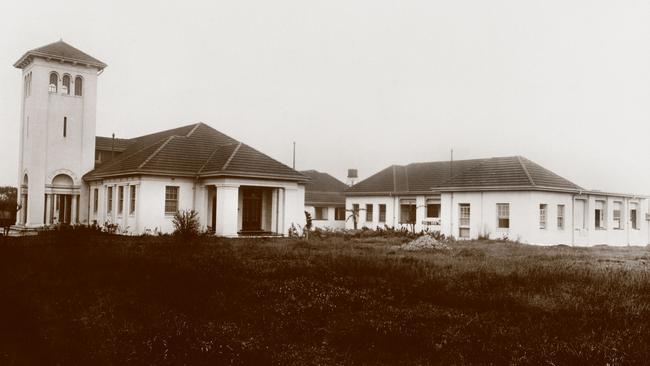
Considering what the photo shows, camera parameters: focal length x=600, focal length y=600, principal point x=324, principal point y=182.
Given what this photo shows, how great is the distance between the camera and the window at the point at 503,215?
32844mm

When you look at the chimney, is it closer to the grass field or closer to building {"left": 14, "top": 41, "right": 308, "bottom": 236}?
building {"left": 14, "top": 41, "right": 308, "bottom": 236}

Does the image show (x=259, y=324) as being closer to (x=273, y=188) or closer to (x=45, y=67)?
(x=273, y=188)

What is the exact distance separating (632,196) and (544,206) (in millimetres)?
8497

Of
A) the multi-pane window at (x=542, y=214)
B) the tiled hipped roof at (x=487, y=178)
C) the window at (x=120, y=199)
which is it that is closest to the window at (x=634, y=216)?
the tiled hipped roof at (x=487, y=178)

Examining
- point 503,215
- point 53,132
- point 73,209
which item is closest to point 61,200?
point 73,209

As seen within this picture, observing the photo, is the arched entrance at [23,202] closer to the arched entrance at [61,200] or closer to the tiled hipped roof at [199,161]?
the arched entrance at [61,200]

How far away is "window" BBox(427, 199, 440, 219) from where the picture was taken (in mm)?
41844

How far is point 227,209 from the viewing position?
29.3 m

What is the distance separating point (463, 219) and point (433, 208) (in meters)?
6.93

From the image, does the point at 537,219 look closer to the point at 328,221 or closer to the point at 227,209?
the point at 227,209

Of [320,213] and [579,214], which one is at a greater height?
[579,214]

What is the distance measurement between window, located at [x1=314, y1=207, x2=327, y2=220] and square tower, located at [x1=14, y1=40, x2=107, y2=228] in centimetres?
2246

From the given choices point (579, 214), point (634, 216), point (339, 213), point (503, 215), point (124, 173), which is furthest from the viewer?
point (339, 213)

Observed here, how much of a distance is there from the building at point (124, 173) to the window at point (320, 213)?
61.9 feet
